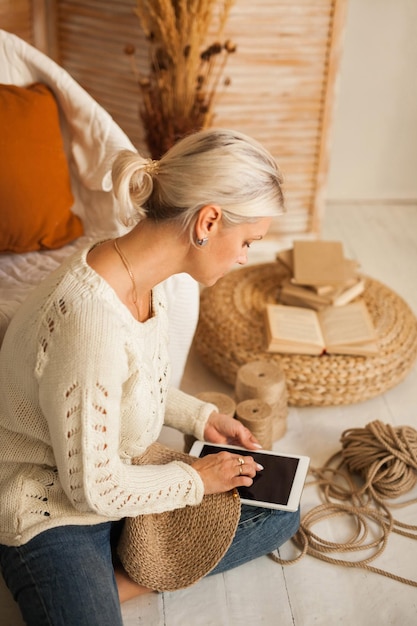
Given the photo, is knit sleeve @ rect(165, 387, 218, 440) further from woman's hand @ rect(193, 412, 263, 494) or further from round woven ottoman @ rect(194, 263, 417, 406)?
round woven ottoman @ rect(194, 263, 417, 406)

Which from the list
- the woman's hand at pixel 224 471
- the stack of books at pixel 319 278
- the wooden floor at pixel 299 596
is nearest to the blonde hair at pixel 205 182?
the woman's hand at pixel 224 471

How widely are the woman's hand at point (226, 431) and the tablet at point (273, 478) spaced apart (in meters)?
0.03

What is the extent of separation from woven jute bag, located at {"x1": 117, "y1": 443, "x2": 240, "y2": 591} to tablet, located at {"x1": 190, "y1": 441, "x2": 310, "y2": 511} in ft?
0.20

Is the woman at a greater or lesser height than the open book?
greater

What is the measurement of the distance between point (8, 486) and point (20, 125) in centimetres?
91

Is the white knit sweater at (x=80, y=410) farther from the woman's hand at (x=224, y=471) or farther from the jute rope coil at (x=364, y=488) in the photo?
the jute rope coil at (x=364, y=488)

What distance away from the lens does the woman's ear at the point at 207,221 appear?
1.17 m

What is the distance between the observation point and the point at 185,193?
3.83 ft

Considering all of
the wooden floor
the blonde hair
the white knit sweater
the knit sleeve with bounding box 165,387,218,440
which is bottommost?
the wooden floor

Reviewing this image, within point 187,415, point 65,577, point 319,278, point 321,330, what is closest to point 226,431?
point 187,415

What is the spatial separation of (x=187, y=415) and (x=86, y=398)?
17.5 inches

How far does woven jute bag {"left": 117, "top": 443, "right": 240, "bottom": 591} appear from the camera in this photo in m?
1.36

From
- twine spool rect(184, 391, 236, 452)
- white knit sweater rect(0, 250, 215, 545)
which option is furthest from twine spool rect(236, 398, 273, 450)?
white knit sweater rect(0, 250, 215, 545)

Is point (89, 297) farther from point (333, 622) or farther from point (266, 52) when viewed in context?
point (266, 52)
